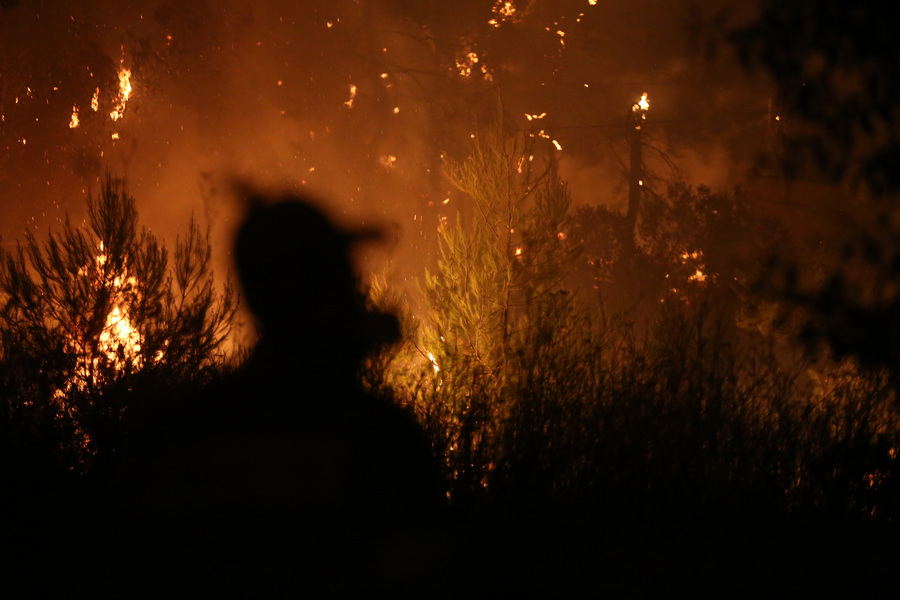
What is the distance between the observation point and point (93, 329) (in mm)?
5574

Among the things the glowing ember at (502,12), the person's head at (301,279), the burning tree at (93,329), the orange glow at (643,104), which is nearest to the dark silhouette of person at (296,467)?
the person's head at (301,279)

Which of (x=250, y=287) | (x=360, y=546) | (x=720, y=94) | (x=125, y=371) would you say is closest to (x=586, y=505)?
(x=360, y=546)

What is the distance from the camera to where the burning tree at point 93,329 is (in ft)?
17.0

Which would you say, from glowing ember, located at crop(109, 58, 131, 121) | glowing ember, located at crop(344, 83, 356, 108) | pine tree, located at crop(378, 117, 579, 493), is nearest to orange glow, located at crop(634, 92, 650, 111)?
glowing ember, located at crop(344, 83, 356, 108)

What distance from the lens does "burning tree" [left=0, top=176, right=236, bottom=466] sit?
5191 mm

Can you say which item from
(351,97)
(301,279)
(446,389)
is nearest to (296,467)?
(446,389)

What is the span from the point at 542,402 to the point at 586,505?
Result: 0.66m

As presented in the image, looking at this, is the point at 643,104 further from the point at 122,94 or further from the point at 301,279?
the point at 301,279

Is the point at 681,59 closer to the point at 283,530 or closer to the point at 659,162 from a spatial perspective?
the point at 659,162

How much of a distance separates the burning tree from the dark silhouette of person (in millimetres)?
545

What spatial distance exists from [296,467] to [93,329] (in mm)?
2603

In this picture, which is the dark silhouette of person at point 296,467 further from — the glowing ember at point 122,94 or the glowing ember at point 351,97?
the glowing ember at point 351,97

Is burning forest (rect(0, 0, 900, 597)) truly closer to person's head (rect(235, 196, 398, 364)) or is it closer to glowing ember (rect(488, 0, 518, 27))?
person's head (rect(235, 196, 398, 364))

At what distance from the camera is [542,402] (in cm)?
447
